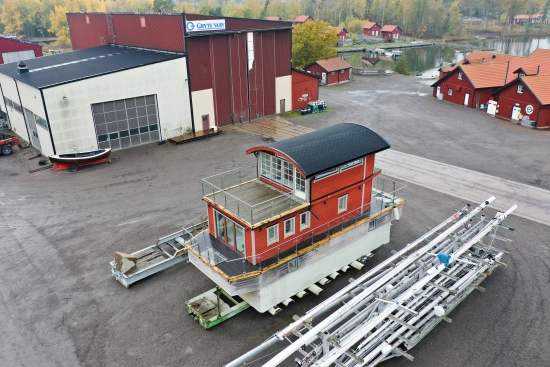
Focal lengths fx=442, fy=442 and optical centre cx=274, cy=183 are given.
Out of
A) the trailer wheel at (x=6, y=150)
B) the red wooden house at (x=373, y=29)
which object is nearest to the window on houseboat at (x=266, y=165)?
the trailer wheel at (x=6, y=150)

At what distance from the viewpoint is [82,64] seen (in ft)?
106

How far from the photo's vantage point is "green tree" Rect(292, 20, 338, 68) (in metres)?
55.5

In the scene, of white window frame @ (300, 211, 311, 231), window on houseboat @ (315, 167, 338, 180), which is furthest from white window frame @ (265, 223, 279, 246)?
window on houseboat @ (315, 167, 338, 180)

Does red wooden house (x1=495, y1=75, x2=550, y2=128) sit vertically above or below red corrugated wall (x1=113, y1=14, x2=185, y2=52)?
below

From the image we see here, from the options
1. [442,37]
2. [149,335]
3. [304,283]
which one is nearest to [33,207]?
[149,335]

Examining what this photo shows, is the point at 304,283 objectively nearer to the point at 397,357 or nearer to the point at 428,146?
the point at 397,357

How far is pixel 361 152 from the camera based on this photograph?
16.1 meters

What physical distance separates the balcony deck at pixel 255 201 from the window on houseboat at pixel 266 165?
418mm

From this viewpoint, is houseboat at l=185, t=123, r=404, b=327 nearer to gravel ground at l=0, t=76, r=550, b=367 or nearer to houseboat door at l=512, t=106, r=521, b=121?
gravel ground at l=0, t=76, r=550, b=367

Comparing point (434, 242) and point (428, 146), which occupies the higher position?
point (434, 242)

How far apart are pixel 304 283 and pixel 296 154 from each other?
4.61 m

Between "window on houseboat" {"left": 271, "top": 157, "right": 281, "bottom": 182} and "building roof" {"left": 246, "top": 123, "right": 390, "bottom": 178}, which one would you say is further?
"window on houseboat" {"left": 271, "top": 157, "right": 281, "bottom": 182}

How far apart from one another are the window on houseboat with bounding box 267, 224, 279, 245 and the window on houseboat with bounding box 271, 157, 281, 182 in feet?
7.36

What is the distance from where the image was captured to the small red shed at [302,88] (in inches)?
1574
